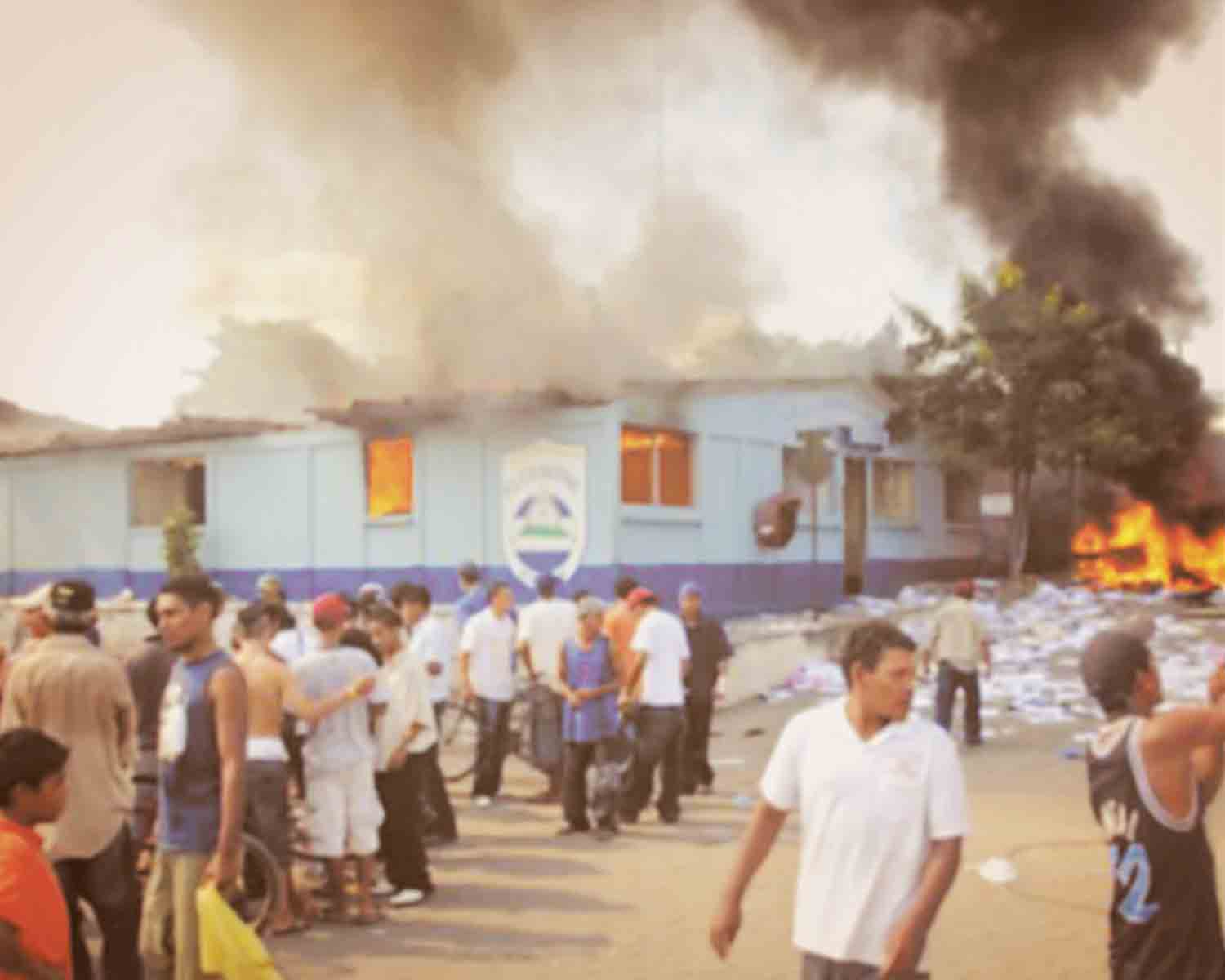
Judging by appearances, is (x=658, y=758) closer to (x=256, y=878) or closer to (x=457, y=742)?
(x=256, y=878)

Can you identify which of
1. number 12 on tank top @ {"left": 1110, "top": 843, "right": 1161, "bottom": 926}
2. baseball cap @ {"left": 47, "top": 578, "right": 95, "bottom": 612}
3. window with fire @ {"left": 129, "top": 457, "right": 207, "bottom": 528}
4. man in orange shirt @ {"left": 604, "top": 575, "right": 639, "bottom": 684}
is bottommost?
number 12 on tank top @ {"left": 1110, "top": 843, "right": 1161, "bottom": 926}

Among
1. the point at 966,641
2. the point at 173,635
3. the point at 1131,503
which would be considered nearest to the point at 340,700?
the point at 173,635

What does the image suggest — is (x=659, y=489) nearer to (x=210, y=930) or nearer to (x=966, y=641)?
(x=966, y=641)

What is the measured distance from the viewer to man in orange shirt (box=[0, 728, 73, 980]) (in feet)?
12.2

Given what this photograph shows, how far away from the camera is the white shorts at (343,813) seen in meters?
7.83

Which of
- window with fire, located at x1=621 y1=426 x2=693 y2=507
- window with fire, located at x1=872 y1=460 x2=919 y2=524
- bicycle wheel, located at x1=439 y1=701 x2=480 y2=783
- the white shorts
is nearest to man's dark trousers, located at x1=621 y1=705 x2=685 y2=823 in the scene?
bicycle wheel, located at x1=439 y1=701 x2=480 y2=783

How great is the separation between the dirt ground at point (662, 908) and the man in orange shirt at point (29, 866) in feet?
10.4

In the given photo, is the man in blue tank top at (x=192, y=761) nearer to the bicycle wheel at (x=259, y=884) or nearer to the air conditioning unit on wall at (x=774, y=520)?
the bicycle wheel at (x=259, y=884)

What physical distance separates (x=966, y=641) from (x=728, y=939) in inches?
415

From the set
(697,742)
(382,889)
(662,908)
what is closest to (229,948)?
(662,908)

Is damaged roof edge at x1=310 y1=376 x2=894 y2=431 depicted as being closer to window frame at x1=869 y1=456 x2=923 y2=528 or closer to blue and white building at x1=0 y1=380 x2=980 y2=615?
blue and white building at x1=0 y1=380 x2=980 y2=615

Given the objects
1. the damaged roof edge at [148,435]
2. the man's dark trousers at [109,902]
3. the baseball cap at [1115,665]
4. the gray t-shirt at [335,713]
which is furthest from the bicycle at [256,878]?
the damaged roof edge at [148,435]

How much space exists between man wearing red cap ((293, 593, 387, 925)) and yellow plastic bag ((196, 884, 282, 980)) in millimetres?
3055

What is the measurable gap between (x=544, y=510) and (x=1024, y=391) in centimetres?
945
